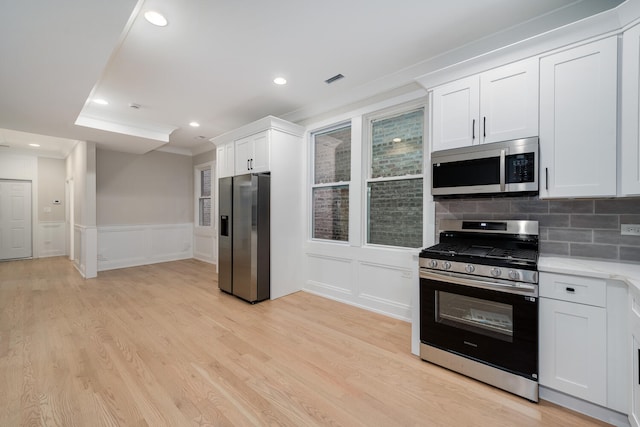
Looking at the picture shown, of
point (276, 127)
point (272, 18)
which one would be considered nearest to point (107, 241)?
point (276, 127)

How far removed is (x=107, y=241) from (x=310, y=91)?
17.8 feet

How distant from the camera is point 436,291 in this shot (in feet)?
7.07

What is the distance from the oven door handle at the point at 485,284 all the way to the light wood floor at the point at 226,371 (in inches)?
28.8

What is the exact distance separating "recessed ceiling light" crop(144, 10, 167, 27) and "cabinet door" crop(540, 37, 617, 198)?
2912mm

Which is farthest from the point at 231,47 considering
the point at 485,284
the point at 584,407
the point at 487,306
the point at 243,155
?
the point at 584,407

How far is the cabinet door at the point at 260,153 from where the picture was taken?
3.70 metres

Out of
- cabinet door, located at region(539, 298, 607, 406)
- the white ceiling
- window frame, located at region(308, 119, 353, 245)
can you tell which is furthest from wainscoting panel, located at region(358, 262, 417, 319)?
the white ceiling

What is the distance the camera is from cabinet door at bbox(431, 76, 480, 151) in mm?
2244

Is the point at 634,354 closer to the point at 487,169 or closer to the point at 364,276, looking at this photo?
the point at 487,169

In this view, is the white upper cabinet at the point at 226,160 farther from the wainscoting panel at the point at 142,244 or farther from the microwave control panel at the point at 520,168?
the microwave control panel at the point at 520,168

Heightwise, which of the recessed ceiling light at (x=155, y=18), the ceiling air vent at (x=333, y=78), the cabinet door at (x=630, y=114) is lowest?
the cabinet door at (x=630, y=114)

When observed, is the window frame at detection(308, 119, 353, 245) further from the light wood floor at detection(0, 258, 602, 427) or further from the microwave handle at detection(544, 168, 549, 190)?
the microwave handle at detection(544, 168, 549, 190)

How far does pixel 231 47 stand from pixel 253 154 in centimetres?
161

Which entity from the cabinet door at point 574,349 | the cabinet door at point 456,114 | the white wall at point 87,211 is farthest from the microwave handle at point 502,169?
the white wall at point 87,211
